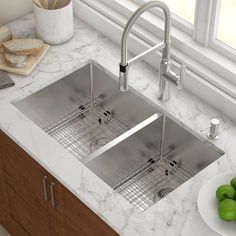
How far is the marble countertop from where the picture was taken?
2453mm

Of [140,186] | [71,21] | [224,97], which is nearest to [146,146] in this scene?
[140,186]

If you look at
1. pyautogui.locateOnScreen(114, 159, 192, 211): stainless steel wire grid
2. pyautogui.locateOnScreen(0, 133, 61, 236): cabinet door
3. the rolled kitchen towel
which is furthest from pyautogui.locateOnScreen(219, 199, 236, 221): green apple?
the rolled kitchen towel

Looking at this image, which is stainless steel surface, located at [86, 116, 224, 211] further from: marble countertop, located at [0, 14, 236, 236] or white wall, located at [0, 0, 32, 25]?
white wall, located at [0, 0, 32, 25]

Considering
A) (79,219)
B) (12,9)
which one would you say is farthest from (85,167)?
(12,9)

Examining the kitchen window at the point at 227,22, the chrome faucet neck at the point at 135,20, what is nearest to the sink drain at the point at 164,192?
the chrome faucet neck at the point at 135,20

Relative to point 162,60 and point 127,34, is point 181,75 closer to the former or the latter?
point 162,60

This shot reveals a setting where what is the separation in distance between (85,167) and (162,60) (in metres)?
0.52

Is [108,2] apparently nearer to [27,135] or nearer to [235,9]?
[235,9]

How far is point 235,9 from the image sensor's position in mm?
3373

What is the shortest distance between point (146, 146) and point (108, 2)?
71 centimetres

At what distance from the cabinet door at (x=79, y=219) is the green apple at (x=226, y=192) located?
0.38 metres

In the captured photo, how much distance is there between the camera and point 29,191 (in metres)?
2.99

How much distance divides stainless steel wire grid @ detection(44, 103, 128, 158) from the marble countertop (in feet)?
0.67

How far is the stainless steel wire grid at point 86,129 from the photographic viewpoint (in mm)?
3064
